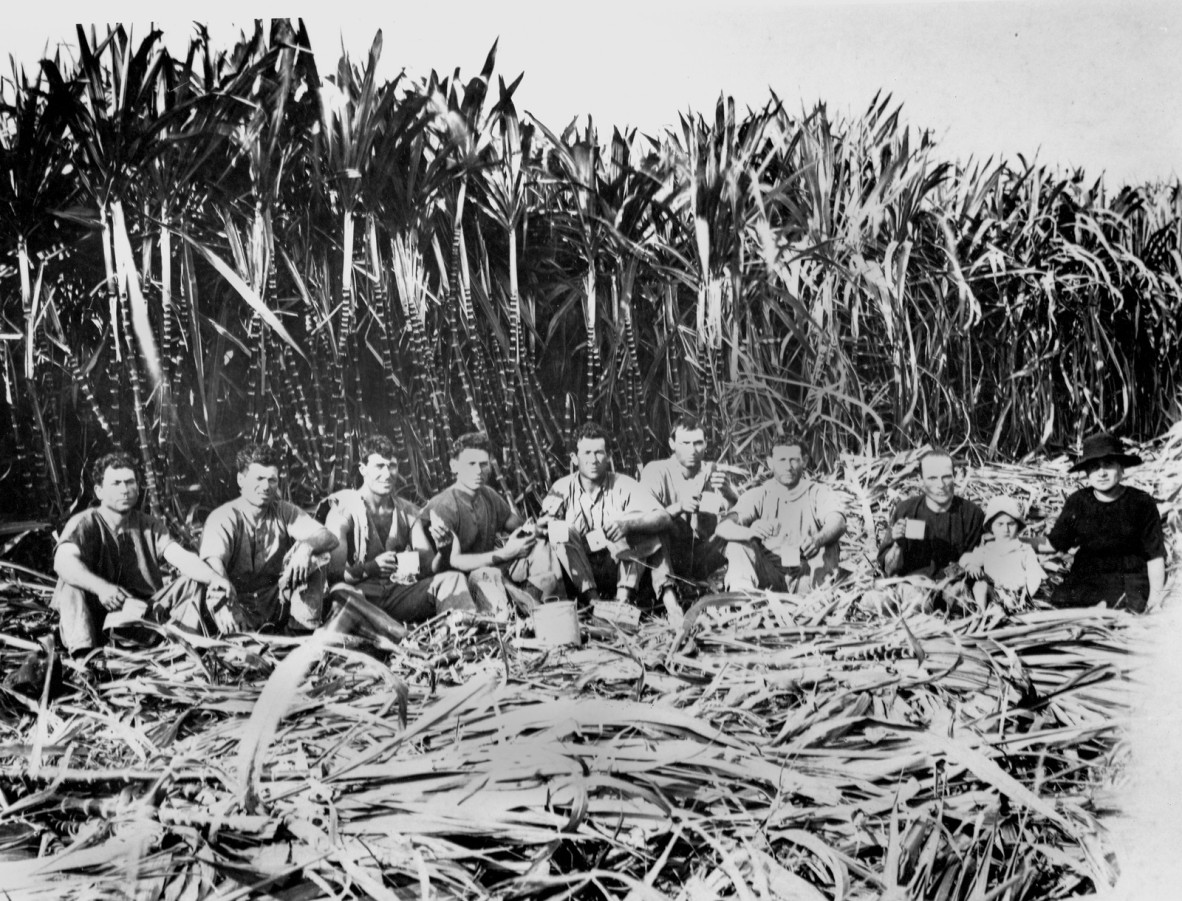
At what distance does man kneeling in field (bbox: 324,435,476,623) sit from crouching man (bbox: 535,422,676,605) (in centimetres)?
30

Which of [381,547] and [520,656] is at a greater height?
[381,547]

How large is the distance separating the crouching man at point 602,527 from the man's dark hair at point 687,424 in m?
0.18

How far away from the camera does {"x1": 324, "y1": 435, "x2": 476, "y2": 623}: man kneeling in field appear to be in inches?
103

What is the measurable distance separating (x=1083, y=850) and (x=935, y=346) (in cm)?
137

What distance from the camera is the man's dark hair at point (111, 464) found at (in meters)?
2.58

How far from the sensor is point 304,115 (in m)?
2.60

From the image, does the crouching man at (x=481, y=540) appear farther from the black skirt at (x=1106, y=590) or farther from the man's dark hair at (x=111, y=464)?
the black skirt at (x=1106, y=590)

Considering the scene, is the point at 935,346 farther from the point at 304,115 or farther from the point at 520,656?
the point at 304,115

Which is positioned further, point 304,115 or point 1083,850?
point 304,115

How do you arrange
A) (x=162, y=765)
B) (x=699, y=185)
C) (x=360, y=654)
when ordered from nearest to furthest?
(x=162, y=765), (x=360, y=654), (x=699, y=185)

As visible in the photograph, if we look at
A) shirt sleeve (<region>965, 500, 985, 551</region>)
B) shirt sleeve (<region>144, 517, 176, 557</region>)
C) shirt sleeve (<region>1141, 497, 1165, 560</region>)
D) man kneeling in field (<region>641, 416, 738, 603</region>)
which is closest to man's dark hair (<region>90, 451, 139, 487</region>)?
shirt sleeve (<region>144, 517, 176, 557</region>)

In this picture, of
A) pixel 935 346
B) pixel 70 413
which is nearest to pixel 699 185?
pixel 935 346

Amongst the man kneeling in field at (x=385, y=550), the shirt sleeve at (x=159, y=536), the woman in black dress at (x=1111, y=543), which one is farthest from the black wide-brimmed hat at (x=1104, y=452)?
the shirt sleeve at (x=159, y=536)

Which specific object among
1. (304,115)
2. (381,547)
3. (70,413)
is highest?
(304,115)
